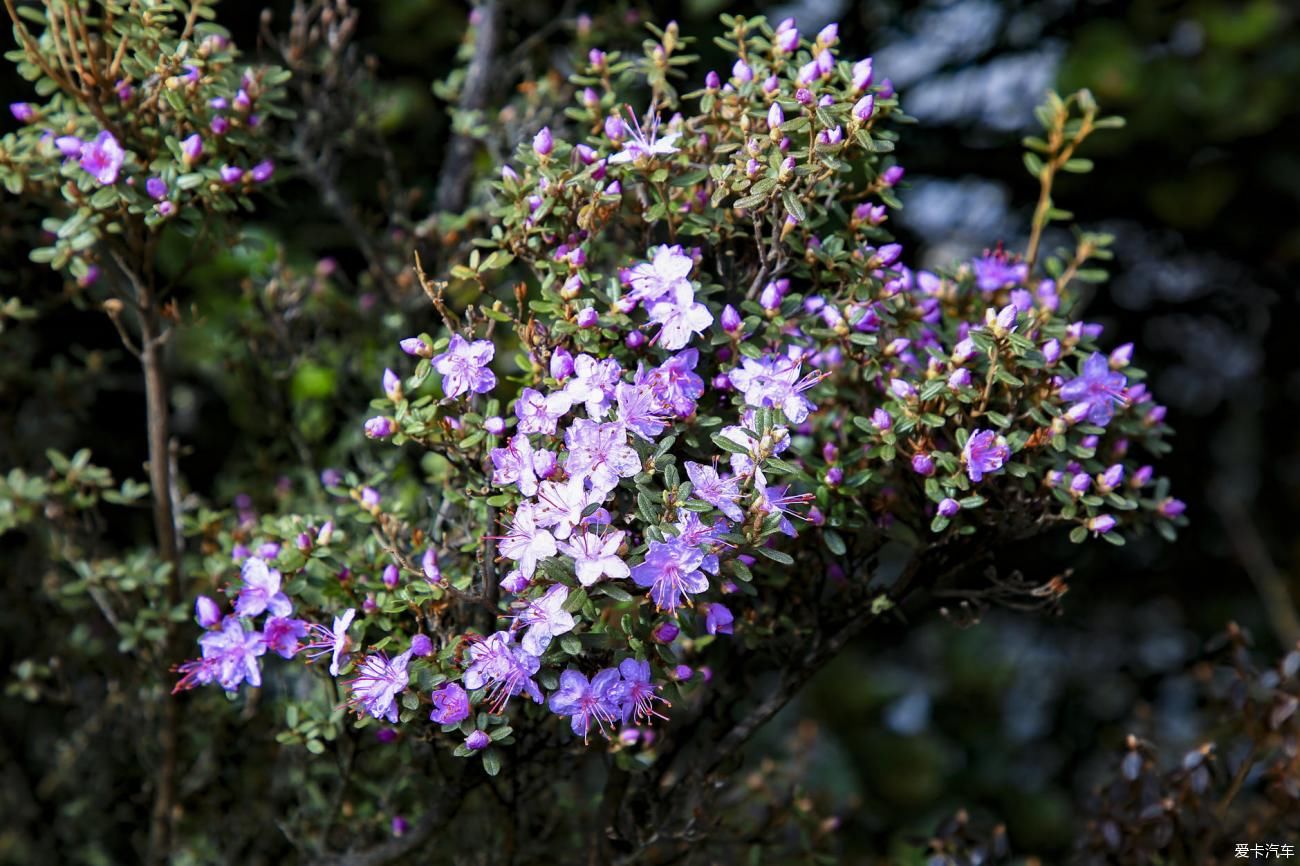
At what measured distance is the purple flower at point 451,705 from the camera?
1304 millimetres

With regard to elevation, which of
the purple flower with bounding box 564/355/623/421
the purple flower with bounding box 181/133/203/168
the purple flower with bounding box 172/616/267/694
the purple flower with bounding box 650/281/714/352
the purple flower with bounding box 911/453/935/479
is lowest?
the purple flower with bounding box 172/616/267/694

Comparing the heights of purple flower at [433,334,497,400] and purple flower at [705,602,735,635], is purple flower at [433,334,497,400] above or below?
above

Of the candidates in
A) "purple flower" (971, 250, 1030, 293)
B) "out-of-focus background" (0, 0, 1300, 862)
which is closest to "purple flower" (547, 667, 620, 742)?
"purple flower" (971, 250, 1030, 293)

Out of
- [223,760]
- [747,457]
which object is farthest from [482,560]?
[223,760]

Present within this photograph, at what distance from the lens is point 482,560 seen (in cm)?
142

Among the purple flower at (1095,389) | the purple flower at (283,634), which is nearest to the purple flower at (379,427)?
the purple flower at (283,634)

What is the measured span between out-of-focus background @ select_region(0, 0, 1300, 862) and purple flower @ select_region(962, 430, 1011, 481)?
3.69 feet

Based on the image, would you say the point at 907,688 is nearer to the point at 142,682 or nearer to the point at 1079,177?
the point at 1079,177

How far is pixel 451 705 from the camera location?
1.31 m

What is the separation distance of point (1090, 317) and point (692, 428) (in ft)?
7.21

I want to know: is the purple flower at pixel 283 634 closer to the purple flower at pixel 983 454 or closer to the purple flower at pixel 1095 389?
the purple flower at pixel 983 454

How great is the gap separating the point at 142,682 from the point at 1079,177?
236cm

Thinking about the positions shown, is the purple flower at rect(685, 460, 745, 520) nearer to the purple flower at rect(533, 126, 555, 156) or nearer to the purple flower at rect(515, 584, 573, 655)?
the purple flower at rect(515, 584, 573, 655)

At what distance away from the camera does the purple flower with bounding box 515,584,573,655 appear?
49.1 inches
